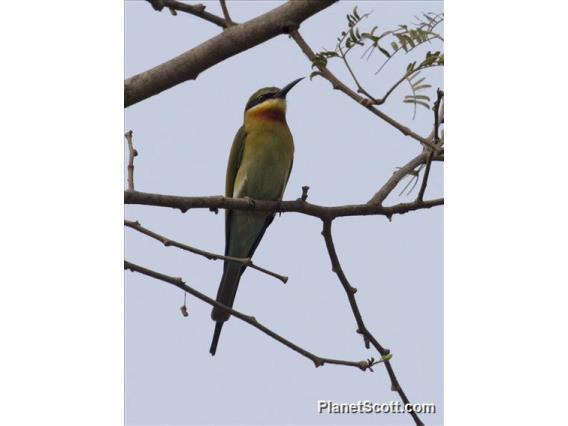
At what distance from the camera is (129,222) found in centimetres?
168

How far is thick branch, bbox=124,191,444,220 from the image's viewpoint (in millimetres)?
1845

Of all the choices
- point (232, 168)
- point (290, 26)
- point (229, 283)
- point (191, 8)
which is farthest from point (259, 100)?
point (290, 26)

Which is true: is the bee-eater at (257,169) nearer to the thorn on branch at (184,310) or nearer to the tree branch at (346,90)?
the thorn on branch at (184,310)

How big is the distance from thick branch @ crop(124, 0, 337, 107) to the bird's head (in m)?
2.00

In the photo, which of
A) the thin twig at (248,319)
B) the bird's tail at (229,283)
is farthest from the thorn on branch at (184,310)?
the bird's tail at (229,283)

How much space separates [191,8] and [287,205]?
725 millimetres

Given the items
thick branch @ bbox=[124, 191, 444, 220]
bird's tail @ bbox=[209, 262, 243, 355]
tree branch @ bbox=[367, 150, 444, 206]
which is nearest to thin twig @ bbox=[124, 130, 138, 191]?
thick branch @ bbox=[124, 191, 444, 220]

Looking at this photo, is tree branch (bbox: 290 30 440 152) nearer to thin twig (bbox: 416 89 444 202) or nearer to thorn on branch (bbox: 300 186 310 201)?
thin twig (bbox: 416 89 444 202)

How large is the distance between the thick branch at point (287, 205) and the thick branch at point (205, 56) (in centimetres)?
28

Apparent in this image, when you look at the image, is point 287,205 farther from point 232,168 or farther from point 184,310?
point 232,168

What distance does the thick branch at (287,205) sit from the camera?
1845 millimetres
